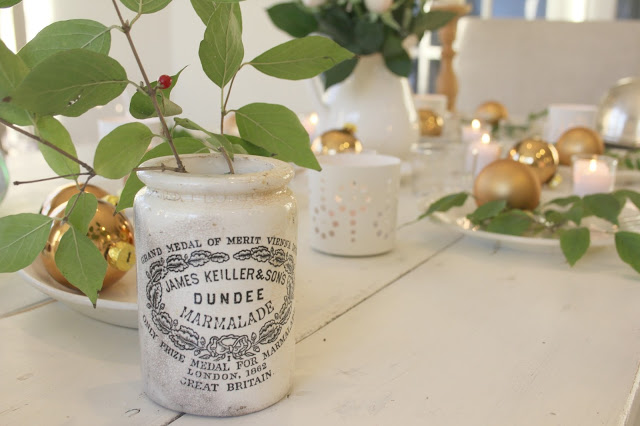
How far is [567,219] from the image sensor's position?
2.36ft

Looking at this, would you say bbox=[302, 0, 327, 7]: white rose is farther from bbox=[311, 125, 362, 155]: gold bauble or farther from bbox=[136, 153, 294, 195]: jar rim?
bbox=[136, 153, 294, 195]: jar rim

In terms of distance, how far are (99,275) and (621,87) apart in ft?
4.34

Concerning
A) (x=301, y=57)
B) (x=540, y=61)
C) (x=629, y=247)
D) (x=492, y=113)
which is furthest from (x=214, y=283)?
(x=540, y=61)

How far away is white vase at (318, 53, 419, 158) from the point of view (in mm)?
1097

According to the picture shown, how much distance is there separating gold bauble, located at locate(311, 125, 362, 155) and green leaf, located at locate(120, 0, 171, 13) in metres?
0.61

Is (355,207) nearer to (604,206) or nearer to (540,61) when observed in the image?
(604,206)

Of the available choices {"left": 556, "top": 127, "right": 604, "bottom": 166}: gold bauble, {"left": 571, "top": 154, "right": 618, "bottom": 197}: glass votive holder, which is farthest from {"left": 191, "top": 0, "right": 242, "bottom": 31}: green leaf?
{"left": 556, "top": 127, "right": 604, "bottom": 166}: gold bauble

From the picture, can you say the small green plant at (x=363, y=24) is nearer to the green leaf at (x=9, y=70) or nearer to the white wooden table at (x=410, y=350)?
the white wooden table at (x=410, y=350)

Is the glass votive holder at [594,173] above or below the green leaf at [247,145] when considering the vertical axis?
below

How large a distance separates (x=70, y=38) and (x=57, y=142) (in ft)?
0.21

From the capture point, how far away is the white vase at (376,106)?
1097 millimetres

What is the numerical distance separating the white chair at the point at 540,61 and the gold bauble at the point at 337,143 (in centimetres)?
123

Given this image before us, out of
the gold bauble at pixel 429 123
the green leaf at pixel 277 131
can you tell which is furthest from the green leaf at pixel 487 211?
the gold bauble at pixel 429 123

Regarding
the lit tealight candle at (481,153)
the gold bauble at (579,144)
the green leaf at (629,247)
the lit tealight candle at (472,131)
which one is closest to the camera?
the green leaf at (629,247)
